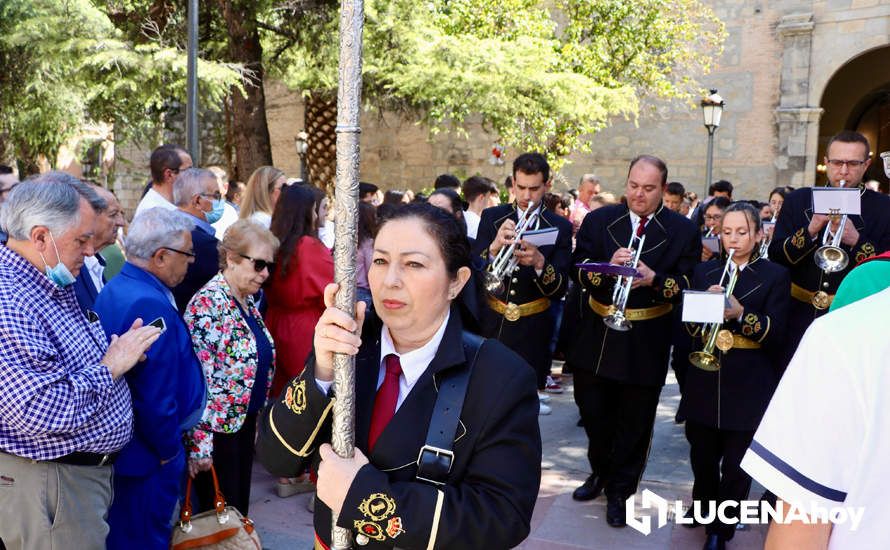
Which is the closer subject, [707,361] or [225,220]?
[707,361]

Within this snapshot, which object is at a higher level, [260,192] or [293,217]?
[260,192]

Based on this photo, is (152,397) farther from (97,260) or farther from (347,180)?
(347,180)

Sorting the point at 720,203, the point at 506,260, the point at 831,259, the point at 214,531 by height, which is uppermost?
the point at 720,203

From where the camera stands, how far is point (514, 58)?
1331cm

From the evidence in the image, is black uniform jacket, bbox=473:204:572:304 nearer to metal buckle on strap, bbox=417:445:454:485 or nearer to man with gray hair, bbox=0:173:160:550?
man with gray hair, bbox=0:173:160:550

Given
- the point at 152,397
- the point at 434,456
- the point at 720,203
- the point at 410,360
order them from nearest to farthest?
the point at 434,456 → the point at 410,360 → the point at 152,397 → the point at 720,203

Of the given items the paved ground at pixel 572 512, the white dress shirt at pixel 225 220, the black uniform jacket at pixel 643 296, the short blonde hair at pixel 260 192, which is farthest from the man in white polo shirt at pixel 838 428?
the white dress shirt at pixel 225 220

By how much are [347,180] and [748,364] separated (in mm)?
3591

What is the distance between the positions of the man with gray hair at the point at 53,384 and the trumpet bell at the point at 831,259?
400cm

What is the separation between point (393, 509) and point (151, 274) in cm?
233

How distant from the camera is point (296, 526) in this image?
16.6 feet

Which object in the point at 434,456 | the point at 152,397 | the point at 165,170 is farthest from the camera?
the point at 165,170

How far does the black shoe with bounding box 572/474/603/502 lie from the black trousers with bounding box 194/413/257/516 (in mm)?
2207

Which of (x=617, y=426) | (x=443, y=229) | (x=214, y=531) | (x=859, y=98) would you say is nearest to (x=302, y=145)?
(x=859, y=98)
